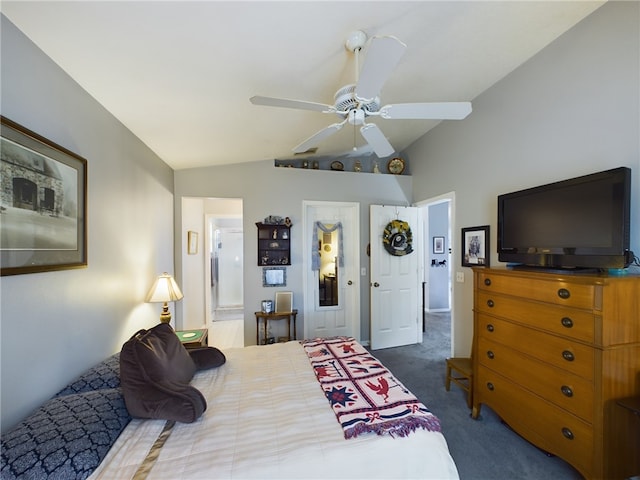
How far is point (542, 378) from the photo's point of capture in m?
1.65

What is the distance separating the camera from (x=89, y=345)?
1.61m

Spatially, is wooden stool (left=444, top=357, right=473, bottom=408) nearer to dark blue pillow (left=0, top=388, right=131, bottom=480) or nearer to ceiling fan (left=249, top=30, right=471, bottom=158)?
ceiling fan (left=249, top=30, right=471, bottom=158)

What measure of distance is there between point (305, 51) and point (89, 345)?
233 cm

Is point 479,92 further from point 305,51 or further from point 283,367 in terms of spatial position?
point 283,367

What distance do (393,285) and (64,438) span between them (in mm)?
3513

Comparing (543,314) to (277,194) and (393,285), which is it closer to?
(393,285)

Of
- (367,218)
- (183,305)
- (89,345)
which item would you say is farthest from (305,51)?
(183,305)

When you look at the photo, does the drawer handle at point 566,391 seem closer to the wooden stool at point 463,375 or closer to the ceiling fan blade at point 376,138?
the wooden stool at point 463,375

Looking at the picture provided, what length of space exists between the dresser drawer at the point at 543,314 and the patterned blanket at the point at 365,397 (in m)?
0.96

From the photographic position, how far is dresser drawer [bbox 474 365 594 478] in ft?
4.70

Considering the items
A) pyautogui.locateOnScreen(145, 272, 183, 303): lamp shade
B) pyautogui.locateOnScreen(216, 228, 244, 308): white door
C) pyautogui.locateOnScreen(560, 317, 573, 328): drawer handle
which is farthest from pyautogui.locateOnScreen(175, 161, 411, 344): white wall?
pyautogui.locateOnScreen(560, 317, 573, 328): drawer handle

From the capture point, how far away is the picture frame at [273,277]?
3.58m

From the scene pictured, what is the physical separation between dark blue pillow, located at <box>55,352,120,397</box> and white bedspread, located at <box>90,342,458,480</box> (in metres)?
0.34

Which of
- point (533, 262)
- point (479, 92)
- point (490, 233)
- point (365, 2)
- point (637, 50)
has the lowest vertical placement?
point (533, 262)
